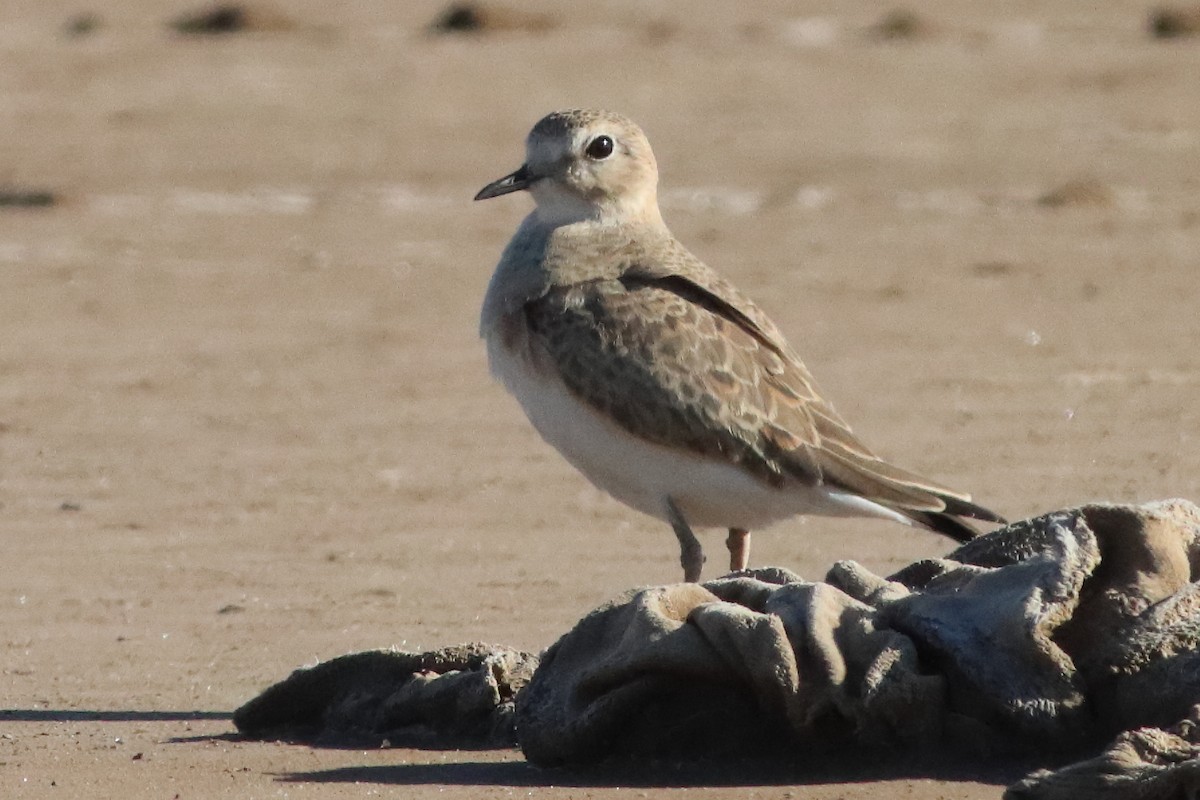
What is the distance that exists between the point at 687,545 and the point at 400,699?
5.16 ft

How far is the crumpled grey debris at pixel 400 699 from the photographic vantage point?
5.84m

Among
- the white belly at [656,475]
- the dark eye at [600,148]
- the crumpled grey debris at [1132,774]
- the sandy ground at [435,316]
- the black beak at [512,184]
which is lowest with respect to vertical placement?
the sandy ground at [435,316]

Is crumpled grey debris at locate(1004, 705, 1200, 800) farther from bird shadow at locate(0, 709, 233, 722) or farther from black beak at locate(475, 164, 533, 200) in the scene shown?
black beak at locate(475, 164, 533, 200)

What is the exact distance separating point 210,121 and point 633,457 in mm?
13015

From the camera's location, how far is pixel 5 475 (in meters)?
9.88

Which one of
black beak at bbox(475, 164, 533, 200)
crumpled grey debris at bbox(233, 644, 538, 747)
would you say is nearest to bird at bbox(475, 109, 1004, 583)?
black beak at bbox(475, 164, 533, 200)

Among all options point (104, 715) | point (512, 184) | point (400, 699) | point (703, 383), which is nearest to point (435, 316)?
point (512, 184)

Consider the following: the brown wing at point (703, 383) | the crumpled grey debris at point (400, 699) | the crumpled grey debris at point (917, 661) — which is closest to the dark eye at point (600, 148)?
the brown wing at point (703, 383)

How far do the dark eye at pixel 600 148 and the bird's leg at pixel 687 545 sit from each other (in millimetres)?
1412

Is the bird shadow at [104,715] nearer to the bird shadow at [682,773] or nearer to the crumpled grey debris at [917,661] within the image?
the bird shadow at [682,773]

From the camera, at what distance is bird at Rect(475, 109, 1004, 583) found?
7.25 meters

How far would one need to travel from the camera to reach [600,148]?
8.06 m

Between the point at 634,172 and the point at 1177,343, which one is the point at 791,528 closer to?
the point at 634,172

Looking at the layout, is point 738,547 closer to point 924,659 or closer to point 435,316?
point 924,659
